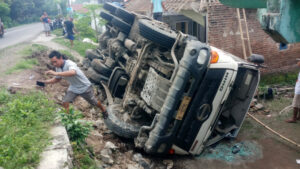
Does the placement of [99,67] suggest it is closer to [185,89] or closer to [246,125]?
[185,89]

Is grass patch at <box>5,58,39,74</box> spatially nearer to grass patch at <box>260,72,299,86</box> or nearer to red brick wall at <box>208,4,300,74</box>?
red brick wall at <box>208,4,300,74</box>

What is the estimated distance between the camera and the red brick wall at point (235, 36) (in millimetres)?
7348

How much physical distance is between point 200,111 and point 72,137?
1.78 meters

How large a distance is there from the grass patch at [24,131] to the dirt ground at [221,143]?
29.9 inches

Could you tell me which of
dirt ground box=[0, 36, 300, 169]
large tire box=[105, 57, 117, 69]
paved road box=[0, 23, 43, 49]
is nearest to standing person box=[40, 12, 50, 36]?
paved road box=[0, 23, 43, 49]

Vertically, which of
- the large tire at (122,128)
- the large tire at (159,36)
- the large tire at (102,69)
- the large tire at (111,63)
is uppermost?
the large tire at (159,36)

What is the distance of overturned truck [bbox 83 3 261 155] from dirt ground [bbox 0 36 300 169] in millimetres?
223

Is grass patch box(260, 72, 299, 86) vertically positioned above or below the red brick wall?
below

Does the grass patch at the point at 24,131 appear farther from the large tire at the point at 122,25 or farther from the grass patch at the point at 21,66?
the large tire at the point at 122,25

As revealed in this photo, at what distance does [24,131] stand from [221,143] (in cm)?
327

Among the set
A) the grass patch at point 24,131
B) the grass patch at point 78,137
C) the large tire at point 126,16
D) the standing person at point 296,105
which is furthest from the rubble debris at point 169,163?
the large tire at point 126,16

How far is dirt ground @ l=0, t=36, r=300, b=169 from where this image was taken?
12.3 feet

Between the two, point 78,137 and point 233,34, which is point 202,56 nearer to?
point 78,137

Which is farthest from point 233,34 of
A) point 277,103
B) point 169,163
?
point 169,163
